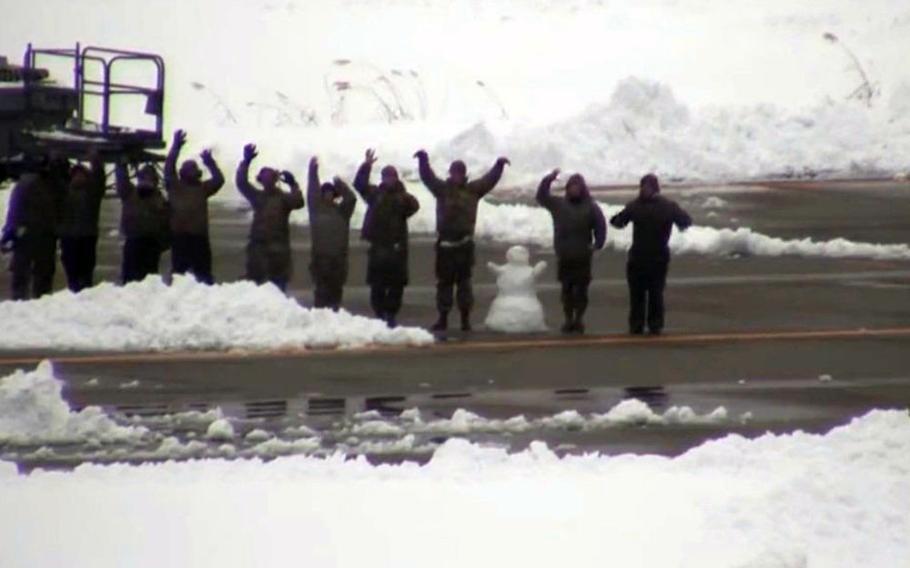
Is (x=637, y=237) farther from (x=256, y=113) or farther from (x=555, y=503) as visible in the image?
(x=256, y=113)

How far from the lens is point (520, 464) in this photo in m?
13.6

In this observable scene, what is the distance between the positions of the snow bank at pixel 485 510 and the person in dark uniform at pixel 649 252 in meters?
7.01

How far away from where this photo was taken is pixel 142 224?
72.3 feet

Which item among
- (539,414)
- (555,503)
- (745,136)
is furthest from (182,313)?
(745,136)

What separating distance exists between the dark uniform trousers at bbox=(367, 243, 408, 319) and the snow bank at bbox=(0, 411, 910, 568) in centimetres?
736

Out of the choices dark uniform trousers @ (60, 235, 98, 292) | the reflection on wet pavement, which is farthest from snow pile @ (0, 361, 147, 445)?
dark uniform trousers @ (60, 235, 98, 292)

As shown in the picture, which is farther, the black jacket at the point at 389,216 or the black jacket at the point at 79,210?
the black jacket at the point at 79,210

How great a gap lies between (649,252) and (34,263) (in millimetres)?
5776

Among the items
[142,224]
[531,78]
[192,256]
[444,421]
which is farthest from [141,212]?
[531,78]

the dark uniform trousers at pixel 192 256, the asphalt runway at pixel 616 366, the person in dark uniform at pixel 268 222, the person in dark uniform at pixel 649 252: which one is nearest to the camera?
the asphalt runway at pixel 616 366

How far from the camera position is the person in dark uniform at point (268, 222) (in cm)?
2147

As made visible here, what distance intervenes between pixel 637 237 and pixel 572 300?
0.80 metres

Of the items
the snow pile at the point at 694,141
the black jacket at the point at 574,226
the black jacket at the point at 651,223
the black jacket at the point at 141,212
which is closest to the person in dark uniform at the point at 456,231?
the black jacket at the point at 574,226

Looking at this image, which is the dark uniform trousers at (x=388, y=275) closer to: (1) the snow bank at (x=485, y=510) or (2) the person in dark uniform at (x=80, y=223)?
(2) the person in dark uniform at (x=80, y=223)
